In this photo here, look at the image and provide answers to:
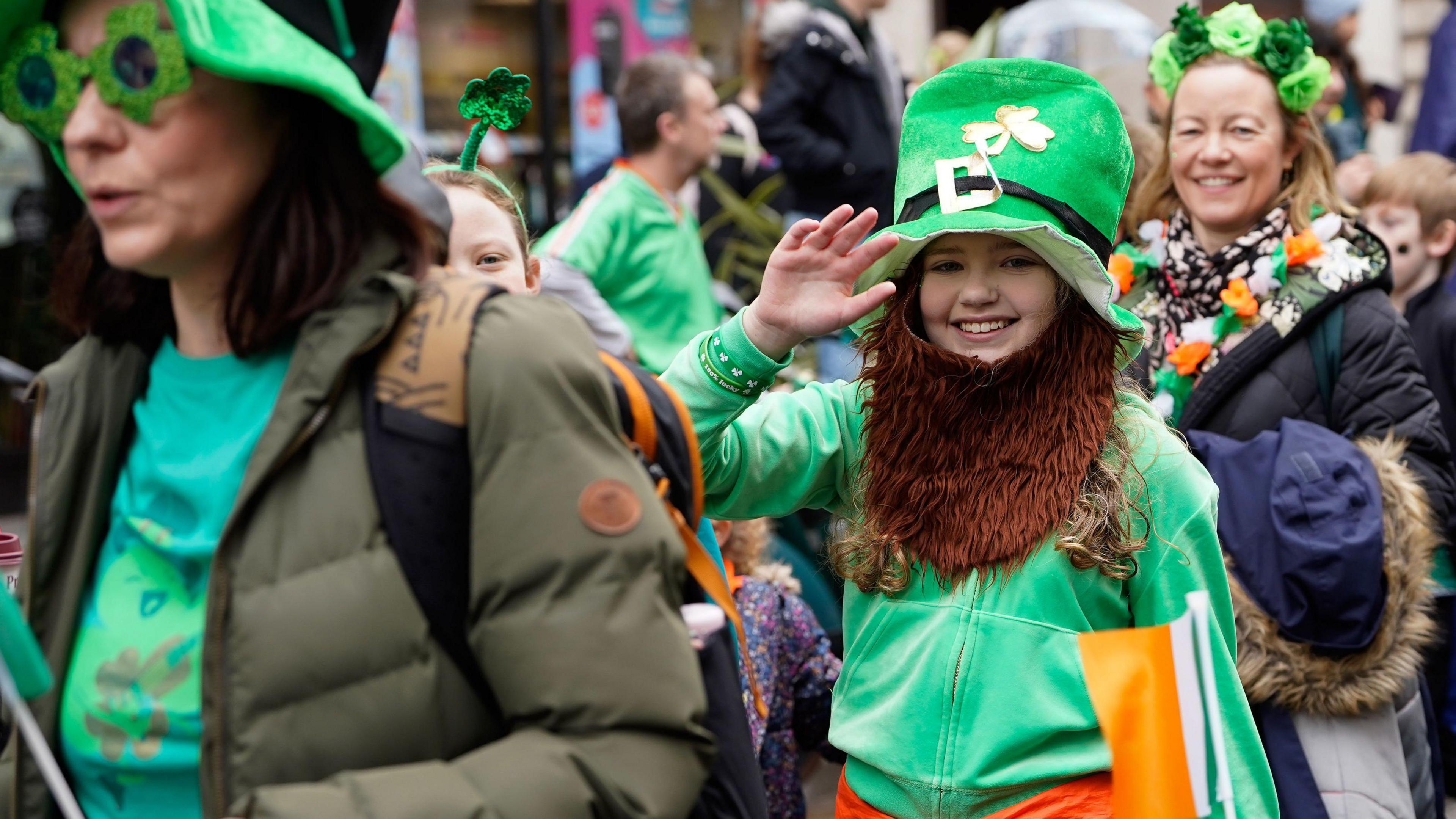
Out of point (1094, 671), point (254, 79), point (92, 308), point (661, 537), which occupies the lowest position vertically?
point (1094, 671)

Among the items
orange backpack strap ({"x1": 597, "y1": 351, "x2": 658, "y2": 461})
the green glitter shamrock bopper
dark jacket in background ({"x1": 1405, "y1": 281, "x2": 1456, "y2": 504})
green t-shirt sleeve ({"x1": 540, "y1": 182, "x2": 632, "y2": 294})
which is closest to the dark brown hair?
orange backpack strap ({"x1": 597, "y1": 351, "x2": 658, "y2": 461})

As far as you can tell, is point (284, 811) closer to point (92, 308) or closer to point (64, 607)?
point (64, 607)

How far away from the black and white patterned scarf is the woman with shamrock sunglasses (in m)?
2.67

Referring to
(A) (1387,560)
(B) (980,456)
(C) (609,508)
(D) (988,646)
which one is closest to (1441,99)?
(A) (1387,560)

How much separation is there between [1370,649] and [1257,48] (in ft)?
5.17

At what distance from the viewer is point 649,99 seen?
6.29 meters

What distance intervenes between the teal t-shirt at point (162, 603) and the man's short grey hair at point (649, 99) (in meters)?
4.73

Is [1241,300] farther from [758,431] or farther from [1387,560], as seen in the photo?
[758,431]

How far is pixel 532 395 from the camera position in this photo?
1.49m

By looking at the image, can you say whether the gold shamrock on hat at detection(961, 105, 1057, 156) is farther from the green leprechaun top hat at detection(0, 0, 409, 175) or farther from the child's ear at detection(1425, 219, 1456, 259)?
the child's ear at detection(1425, 219, 1456, 259)

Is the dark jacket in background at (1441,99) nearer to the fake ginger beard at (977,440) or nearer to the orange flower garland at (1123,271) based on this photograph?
the orange flower garland at (1123,271)

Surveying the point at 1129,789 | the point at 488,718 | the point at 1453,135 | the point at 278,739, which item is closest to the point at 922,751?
the point at 1129,789

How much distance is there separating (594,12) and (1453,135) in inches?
201

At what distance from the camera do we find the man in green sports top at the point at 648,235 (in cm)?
579
